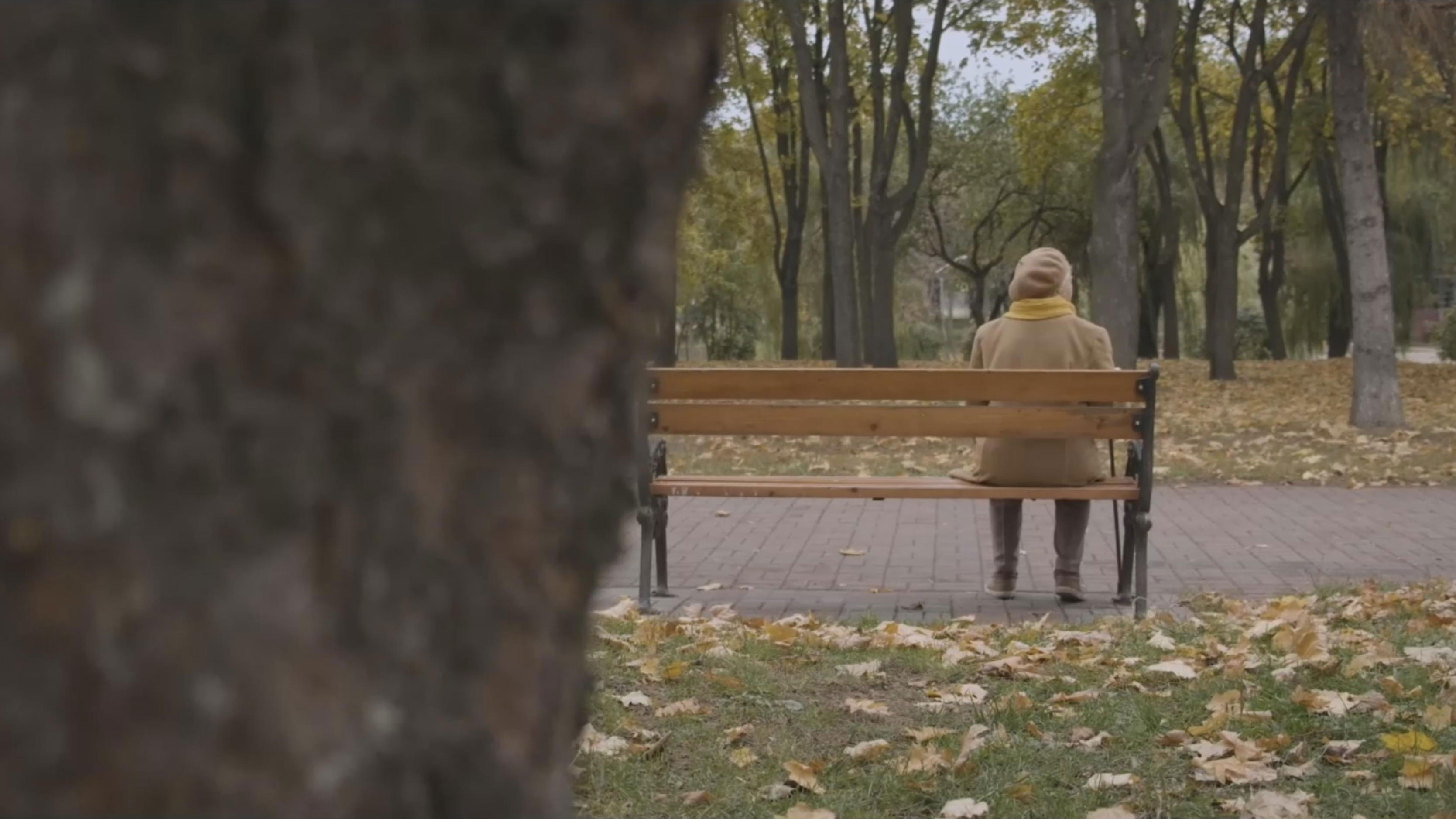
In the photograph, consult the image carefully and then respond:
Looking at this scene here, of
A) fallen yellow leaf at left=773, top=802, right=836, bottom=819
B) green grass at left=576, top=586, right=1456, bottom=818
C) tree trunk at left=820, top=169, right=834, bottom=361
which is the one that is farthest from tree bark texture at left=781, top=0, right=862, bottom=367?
fallen yellow leaf at left=773, top=802, right=836, bottom=819

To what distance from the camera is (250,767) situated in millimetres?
960

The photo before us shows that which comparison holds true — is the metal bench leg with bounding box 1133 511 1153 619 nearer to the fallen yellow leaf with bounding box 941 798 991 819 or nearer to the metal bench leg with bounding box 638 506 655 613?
the metal bench leg with bounding box 638 506 655 613

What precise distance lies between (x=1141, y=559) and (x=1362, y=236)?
984cm

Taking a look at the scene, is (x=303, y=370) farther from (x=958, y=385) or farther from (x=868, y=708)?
(x=958, y=385)

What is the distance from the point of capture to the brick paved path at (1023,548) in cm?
709

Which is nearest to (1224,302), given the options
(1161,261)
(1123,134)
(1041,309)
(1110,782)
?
(1161,261)

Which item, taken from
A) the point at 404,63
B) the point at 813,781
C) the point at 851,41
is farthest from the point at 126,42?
the point at 851,41

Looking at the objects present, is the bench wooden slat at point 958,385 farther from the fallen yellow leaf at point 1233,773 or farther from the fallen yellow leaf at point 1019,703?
the fallen yellow leaf at point 1233,773

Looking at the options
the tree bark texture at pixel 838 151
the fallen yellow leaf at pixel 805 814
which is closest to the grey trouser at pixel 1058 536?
→ the fallen yellow leaf at pixel 805 814

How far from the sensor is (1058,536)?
23.0 ft

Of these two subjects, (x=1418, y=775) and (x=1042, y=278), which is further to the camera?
(x=1042, y=278)

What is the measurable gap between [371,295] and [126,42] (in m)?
0.20

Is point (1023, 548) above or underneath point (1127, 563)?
underneath

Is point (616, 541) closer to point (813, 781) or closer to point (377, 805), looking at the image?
point (377, 805)
